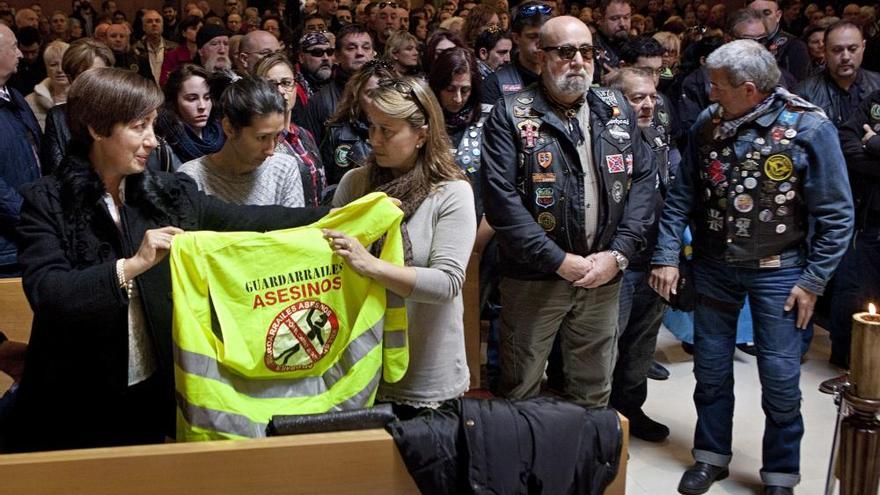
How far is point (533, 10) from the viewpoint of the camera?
4.68 meters

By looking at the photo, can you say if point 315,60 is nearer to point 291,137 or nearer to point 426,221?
point 291,137

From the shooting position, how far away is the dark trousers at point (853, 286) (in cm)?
463

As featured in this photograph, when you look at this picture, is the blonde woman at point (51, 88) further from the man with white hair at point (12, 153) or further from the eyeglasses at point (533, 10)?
the eyeglasses at point (533, 10)

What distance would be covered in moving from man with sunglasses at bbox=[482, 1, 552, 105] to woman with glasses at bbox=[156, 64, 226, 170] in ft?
4.53

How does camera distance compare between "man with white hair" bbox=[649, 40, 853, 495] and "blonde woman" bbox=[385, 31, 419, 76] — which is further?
"blonde woman" bbox=[385, 31, 419, 76]

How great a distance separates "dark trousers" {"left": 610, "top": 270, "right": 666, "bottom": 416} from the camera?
4.00 metres

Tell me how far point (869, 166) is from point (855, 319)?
3.41 m

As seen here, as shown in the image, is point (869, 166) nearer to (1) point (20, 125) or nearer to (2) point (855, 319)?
(2) point (855, 319)

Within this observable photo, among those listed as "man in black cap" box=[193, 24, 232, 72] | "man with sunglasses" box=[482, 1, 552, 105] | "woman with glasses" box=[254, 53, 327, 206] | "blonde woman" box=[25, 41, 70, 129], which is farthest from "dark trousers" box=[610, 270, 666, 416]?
"blonde woman" box=[25, 41, 70, 129]

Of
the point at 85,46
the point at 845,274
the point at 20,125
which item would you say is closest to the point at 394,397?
the point at 20,125

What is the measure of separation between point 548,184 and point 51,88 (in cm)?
310

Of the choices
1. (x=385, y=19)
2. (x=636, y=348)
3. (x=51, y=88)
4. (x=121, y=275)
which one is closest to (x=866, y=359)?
(x=121, y=275)

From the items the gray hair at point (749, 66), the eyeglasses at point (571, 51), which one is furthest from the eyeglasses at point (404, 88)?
the gray hair at point (749, 66)

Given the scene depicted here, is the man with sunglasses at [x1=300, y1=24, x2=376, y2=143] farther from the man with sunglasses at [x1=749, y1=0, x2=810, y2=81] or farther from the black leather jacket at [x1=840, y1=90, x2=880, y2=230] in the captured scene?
the man with sunglasses at [x1=749, y1=0, x2=810, y2=81]
